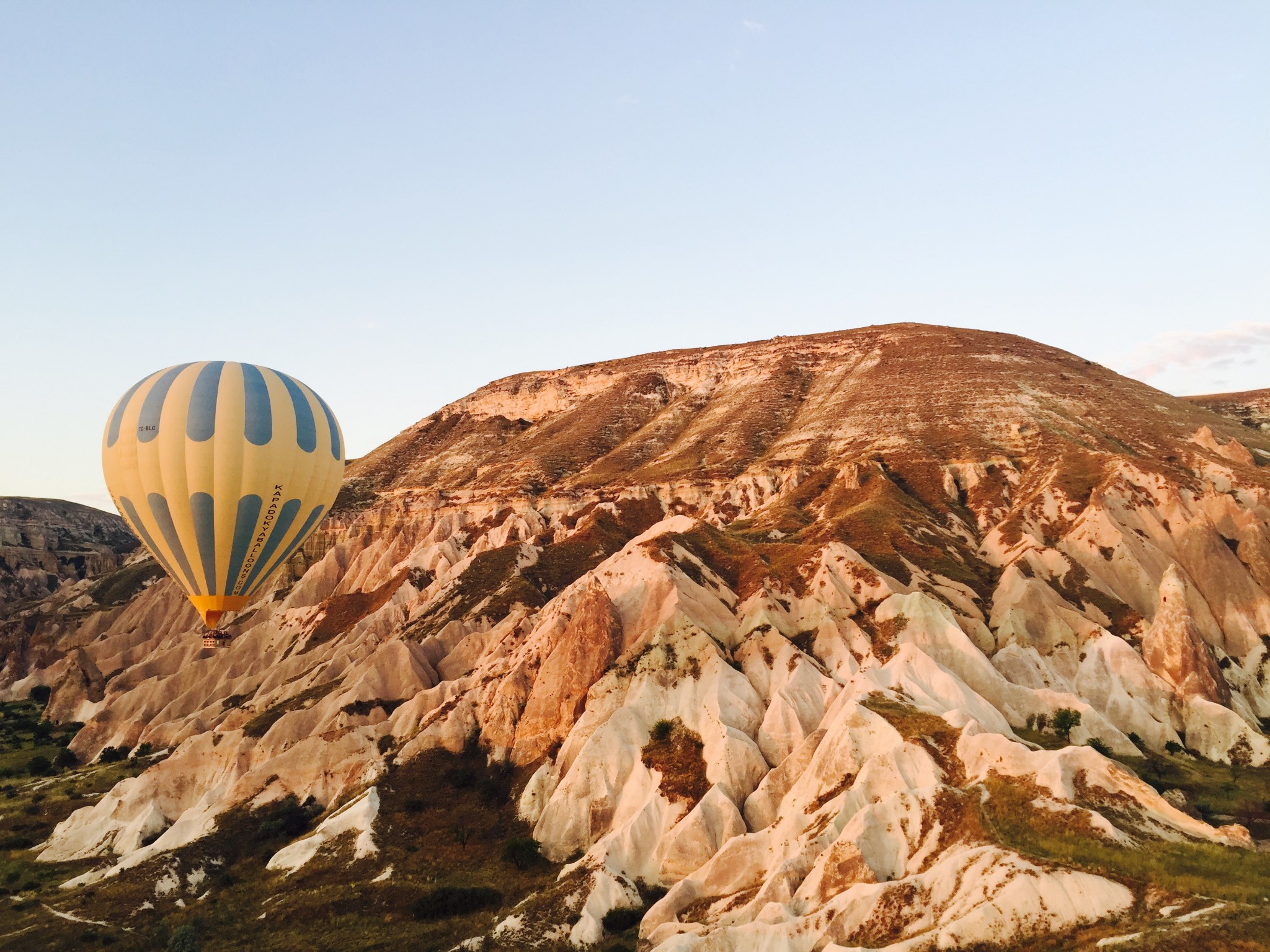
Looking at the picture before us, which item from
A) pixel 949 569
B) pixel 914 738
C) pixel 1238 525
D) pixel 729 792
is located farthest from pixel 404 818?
pixel 1238 525

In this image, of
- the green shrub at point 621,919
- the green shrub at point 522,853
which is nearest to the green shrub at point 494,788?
the green shrub at point 522,853

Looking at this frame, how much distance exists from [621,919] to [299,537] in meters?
29.6

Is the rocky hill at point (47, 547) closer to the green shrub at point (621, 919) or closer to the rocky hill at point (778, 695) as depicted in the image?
the rocky hill at point (778, 695)

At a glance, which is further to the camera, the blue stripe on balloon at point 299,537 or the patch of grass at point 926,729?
the blue stripe on balloon at point 299,537

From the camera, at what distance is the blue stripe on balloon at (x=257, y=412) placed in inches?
1905


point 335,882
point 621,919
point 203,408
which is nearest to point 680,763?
point 621,919

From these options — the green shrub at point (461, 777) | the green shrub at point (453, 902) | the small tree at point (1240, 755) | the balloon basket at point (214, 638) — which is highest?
the balloon basket at point (214, 638)

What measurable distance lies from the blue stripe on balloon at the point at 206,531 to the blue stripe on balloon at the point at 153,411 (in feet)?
13.8

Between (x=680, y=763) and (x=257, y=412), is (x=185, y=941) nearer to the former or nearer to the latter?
(x=680, y=763)

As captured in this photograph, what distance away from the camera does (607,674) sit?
5097 cm

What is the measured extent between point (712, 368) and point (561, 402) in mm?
28743

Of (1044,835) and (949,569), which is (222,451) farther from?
(949,569)

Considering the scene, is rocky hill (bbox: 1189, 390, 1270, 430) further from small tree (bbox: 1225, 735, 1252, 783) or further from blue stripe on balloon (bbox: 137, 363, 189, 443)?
blue stripe on balloon (bbox: 137, 363, 189, 443)

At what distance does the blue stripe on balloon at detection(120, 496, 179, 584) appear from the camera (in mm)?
49250
